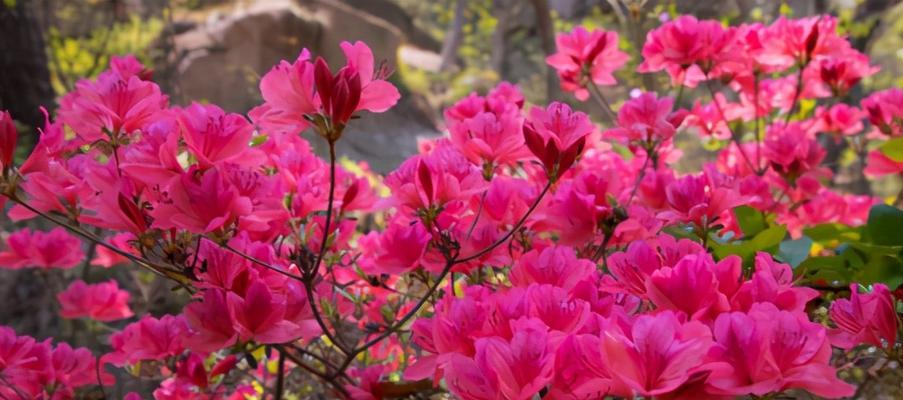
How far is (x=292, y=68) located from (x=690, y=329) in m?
0.37

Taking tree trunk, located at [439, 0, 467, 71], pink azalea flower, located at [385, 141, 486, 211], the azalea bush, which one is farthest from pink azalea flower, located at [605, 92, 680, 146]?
tree trunk, located at [439, 0, 467, 71]

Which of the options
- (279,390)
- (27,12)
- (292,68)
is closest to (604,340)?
(292,68)

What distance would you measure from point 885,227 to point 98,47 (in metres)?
3.72

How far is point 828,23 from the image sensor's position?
4.10ft

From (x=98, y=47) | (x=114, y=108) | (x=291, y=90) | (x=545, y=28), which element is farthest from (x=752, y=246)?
(x=98, y=47)

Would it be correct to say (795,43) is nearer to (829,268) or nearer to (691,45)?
(691,45)

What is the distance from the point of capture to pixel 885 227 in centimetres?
94

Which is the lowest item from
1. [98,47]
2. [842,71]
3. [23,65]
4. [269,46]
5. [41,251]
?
[269,46]

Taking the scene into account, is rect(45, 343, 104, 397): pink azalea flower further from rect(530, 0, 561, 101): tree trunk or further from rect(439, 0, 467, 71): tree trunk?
rect(439, 0, 467, 71): tree trunk

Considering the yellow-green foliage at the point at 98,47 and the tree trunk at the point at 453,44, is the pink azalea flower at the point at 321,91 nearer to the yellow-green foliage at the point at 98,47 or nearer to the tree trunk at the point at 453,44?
the yellow-green foliage at the point at 98,47

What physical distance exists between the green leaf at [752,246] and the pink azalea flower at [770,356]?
34 cm

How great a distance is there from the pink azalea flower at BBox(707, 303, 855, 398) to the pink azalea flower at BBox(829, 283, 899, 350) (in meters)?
0.14

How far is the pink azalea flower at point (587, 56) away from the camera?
3.73ft

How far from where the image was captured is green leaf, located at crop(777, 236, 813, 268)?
0.84 metres
